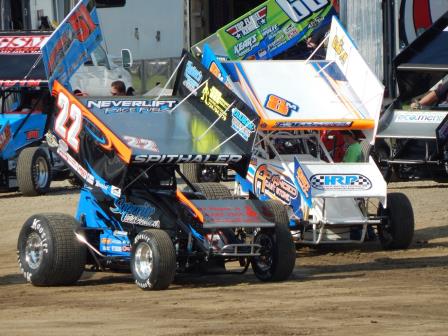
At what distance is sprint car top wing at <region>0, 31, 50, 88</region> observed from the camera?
21.9 meters

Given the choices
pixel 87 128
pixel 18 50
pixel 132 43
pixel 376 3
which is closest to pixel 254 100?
pixel 87 128

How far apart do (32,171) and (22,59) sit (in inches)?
99.5

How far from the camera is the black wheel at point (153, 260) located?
11.7m

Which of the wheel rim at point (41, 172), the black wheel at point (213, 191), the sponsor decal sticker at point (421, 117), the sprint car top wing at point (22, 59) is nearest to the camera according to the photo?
the black wheel at point (213, 191)

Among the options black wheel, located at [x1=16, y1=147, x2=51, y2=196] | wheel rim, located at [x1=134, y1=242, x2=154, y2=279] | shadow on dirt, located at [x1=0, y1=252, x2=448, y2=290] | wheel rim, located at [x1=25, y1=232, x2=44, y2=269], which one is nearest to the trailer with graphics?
shadow on dirt, located at [x1=0, y1=252, x2=448, y2=290]

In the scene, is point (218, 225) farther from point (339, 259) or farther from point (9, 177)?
point (9, 177)

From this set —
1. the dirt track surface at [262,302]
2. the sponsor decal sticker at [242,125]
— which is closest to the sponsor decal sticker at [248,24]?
the dirt track surface at [262,302]

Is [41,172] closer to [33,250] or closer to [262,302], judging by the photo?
[33,250]

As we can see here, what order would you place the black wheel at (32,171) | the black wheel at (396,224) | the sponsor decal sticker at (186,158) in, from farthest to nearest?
the black wheel at (32,171) → the black wheel at (396,224) → the sponsor decal sticker at (186,158)

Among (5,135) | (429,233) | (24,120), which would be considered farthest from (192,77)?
(24,120)

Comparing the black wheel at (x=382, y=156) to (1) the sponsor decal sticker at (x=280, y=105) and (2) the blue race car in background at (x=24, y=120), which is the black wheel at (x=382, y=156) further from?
(1) the sponsor decal sticker at (x=280, y=105)

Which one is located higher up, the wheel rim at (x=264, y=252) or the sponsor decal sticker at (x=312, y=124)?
the sponsor decal sticker at (x=312, y=124)

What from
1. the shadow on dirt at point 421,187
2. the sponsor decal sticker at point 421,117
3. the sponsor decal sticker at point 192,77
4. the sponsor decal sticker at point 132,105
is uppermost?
the sponsor decal sticker at point 192,77

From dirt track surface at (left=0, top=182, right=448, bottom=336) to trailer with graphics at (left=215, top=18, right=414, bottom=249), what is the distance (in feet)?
1.28
